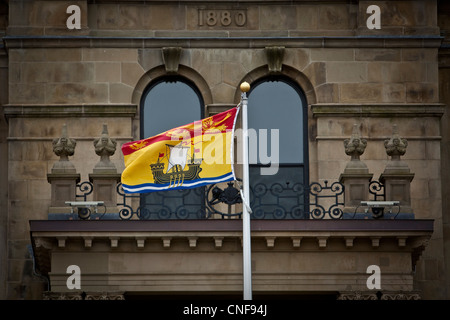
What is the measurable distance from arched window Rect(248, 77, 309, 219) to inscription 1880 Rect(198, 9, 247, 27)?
1.41 meters

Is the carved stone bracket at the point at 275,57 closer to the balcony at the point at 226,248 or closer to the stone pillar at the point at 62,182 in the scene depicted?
the balcony at the point at 226,248

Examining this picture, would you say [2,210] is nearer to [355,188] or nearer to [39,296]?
[39,296]

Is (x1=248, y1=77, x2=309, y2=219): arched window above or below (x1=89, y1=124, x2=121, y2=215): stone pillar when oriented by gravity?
above

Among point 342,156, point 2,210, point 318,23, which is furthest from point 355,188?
point 2,210

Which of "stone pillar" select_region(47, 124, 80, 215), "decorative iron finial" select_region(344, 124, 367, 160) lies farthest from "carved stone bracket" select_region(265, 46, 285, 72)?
"stone pillar" select_region(47, 124, 80, 215)

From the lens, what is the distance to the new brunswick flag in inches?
1073

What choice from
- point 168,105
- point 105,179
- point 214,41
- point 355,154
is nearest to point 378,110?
point 355,154

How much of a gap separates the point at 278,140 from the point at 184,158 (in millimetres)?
4518

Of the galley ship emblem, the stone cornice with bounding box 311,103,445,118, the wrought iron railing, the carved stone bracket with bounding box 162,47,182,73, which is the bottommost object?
the wrought iron railing

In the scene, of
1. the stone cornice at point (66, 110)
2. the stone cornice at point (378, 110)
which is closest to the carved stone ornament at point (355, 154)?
the stone cornice at point (378, 110)

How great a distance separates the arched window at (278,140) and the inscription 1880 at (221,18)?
1414 millimetres

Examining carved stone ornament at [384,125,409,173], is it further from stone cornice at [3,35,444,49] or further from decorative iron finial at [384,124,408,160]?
stone cornice at [3,35,444,49]

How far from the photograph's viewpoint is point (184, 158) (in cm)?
2744

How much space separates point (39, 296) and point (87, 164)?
2951 mm
